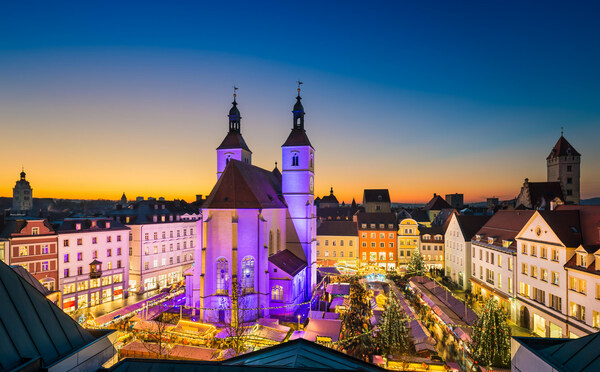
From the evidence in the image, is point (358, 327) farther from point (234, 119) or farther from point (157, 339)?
point (234, 119)

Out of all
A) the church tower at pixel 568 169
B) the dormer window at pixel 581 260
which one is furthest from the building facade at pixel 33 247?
the church tower at pixel 568 169

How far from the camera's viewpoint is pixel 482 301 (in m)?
37.7

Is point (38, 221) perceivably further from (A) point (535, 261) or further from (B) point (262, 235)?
(A) point (535, 261)

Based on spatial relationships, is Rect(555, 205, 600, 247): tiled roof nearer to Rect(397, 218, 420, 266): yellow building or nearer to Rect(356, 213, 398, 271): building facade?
Rect(397, 218, 420, 266): yellow building

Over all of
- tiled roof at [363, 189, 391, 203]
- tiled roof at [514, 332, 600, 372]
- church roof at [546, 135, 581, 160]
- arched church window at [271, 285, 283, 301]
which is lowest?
arched church window at [271, 285, 283, 301]

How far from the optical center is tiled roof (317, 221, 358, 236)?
6094cm

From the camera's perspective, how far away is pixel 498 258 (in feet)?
118

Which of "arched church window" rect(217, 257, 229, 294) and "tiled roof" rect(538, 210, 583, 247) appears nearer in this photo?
"tiled roof" rect(538, 210, 583, 247)

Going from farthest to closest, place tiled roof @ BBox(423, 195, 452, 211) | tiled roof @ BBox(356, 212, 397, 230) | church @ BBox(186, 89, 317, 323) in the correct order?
tiled roof @ BBox(423, 195, 452, 211), tiled roof @ BBox(356, 212, 397, 230), church @ BBox(186, 89, 317, 323)

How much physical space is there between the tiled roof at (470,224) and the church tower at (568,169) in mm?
36628

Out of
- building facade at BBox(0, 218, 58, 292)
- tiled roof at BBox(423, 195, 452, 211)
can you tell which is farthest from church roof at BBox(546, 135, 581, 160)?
building facade at BBox(0, 218, 58, 292)

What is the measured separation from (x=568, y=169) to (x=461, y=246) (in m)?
42.9

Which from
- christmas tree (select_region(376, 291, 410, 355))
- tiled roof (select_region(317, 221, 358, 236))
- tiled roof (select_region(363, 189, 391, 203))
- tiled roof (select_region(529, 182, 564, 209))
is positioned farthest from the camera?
tiled roof (select_region(363, 189, 391, 203))

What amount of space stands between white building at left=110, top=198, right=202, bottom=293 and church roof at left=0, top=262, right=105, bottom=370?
1445 inches
